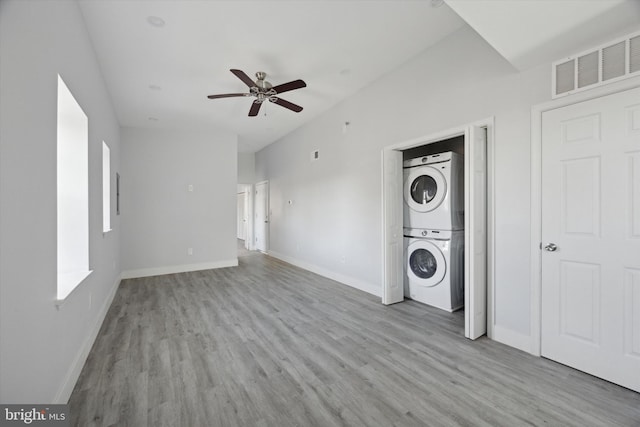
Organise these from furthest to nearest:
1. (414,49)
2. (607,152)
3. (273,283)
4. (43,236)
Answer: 1. (273,283)
2. (414,49)
3. (607,152)
4. (43,236)

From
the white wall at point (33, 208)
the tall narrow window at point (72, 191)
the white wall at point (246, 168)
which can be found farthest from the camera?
the white wall at point (246, 168)

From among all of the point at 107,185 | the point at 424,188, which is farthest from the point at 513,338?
the point at 107,185

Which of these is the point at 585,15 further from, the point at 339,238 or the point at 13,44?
the point at 339,238

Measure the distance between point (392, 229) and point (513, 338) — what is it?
5.38 feet

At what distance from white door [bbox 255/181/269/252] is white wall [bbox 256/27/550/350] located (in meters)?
0.80

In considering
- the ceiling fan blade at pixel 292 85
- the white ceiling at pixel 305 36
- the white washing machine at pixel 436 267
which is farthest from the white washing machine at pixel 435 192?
the ceiling fan blade at pixel 292 85

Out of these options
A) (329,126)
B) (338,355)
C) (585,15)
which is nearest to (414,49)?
(585,15)

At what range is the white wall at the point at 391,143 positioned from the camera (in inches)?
96.5

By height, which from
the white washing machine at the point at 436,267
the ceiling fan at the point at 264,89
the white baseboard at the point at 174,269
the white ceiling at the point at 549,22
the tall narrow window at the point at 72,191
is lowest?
the white baseboard at the point at 174,269

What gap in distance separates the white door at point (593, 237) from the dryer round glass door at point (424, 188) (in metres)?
1.15

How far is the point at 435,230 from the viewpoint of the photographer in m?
3.45

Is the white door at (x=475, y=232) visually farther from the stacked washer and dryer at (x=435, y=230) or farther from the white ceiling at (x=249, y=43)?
the white ceiling at (x=249, y=43)

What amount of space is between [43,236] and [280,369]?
68.2 inches

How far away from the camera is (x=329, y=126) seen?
16.1 ft
